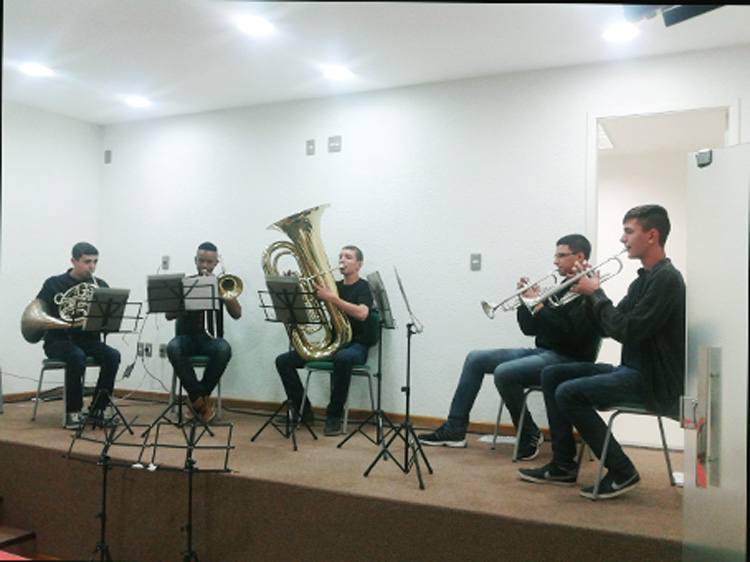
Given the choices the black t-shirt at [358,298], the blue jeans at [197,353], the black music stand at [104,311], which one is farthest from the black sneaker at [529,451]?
the black music stand at [104,311]

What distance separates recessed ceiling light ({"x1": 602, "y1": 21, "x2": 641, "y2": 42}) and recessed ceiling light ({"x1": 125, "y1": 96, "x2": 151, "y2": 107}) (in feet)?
12.4

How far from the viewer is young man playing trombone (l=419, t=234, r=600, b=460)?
3.64 meters

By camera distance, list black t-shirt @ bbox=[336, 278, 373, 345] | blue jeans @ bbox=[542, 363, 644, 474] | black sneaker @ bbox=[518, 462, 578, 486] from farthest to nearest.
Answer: black t-shirt @ bbox=[336, 278, 373, 345]
black sneaker @ bbox=[518, 462, 578, 486]
blue jeans @ bbox=[542, 363, 644, 474]

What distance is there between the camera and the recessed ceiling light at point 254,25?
149 inches

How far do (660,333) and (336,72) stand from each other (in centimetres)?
302

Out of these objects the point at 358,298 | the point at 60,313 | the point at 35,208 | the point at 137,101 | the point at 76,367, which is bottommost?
the point at 76,367

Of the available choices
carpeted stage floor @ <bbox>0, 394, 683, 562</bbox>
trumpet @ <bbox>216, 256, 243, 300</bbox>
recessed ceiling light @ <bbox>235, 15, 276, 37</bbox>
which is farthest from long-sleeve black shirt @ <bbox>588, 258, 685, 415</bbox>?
trumpet @ <bbox>216, 256, 243, 300</bbox>

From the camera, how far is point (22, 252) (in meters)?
5.68

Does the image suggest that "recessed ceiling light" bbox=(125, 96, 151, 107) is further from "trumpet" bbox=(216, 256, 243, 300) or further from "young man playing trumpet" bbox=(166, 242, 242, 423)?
"trumpet" bbox=(216, 256, 243, 300)

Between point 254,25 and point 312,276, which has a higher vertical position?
point 254,25

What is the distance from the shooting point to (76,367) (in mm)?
4430

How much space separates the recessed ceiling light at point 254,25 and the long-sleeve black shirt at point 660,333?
2.67 m

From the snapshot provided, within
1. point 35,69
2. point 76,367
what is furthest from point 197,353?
point 35,69

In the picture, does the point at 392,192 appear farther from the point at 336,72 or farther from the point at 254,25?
the point at 254,25
